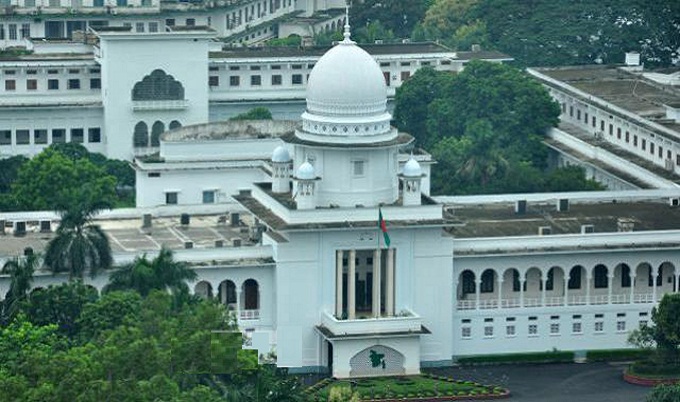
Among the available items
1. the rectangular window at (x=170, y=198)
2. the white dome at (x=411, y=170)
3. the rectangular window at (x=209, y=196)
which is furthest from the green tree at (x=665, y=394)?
the rectangular window at (x=170, y=198)

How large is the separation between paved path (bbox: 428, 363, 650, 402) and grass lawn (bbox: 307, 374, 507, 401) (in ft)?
5.03

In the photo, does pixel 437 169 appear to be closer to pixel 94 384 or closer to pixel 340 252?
pixel 340 252

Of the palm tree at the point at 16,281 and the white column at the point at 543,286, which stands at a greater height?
the palm tree at the point at 16,281

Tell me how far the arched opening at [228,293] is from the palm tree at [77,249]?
578 cm

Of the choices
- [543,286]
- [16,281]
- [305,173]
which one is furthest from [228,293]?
[543,286]

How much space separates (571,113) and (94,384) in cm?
7756

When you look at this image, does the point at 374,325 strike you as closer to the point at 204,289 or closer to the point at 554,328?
the point at 204,289

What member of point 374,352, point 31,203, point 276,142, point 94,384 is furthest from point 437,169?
point 94,384

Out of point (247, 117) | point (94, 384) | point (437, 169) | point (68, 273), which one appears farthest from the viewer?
point (247, 117)

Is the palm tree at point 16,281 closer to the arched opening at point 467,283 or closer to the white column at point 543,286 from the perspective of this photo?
the arched opening at point 467,283

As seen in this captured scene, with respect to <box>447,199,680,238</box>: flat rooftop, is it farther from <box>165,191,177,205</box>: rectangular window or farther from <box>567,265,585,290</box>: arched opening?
<box>165,191,177,205</box>: rectangular window

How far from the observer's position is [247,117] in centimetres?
19950

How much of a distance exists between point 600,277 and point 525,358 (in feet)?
18.6

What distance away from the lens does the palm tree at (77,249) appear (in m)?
149
